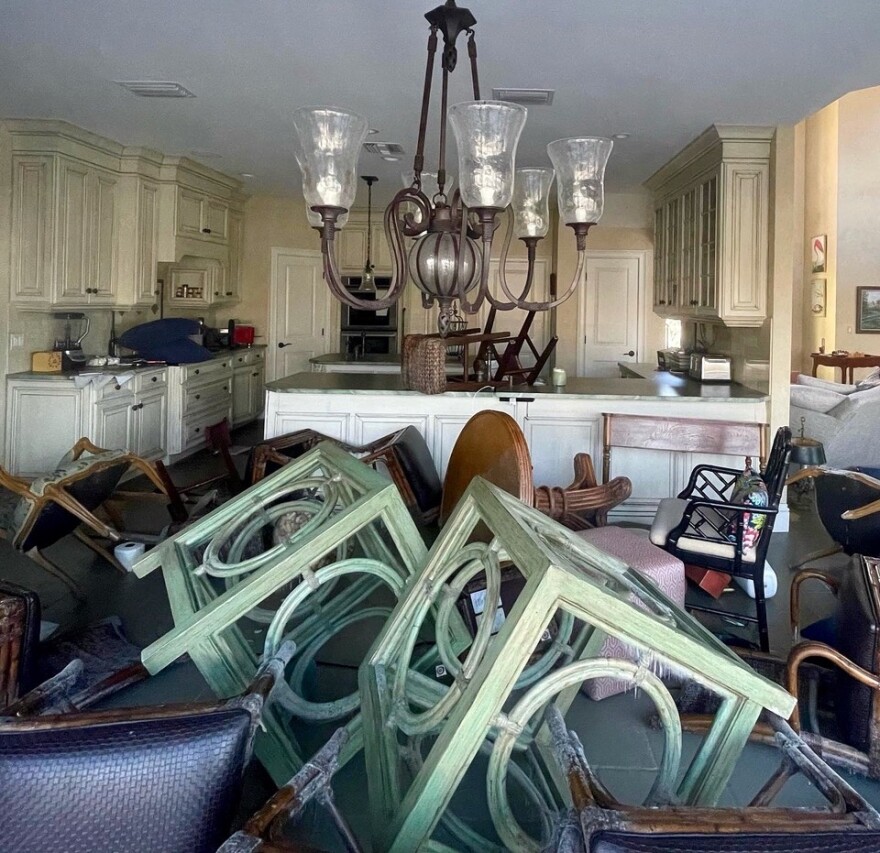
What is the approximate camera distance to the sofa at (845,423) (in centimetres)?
568

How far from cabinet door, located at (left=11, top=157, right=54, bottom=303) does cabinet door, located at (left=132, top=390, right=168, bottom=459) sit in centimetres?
118

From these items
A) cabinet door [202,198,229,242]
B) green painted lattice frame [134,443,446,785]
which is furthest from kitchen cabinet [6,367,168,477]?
green painted lattice frame [134,443,446,785]

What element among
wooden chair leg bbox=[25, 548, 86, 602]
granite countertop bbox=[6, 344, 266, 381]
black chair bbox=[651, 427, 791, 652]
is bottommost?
wooden chair leg bbox=[25, 548, 86, 602]

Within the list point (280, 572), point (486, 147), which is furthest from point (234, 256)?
point (280, 572)

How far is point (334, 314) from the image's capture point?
9055 mm

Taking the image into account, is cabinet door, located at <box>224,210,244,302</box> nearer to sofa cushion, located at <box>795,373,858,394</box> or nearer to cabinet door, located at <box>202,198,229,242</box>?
cabinet door, located at <box>202,198,229,242</box>

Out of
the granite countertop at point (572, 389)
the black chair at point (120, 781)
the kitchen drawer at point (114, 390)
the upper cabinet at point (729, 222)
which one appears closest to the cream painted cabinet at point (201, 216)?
the kitchen drawer at point (114, 390)

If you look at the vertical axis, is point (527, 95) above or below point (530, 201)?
above

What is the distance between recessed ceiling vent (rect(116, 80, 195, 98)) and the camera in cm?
424

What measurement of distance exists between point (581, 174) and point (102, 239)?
4908 millimetres

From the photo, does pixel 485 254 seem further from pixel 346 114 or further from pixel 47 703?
pixel 47 703

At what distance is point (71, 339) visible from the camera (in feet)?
19.8

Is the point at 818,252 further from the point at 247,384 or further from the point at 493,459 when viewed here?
the point at 493,459

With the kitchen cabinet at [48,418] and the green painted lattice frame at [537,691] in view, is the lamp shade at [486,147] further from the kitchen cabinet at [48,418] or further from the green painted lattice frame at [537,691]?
the kitchen cabinet at [48,418]
